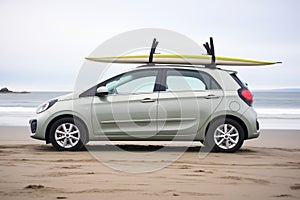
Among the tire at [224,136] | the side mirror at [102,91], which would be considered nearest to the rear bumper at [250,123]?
the tire at [224,136]

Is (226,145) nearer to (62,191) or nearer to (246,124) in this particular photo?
(246,124)

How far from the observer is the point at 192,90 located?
9164 millimetres

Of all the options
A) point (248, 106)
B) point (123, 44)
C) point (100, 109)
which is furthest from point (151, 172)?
point (123, 44)

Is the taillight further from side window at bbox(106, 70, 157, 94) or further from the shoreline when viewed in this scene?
the shoreline

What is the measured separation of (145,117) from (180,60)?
1333 millimetres

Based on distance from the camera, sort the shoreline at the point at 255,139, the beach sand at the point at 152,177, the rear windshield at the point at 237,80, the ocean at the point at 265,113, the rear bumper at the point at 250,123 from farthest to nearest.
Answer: the ocean at the point at 265,113 < the shoreline at the point at 255,139 < the rear windshield at the point at 237,80 < the rear bumper at the point at 250,123 < the beach sand at the point at 152,177

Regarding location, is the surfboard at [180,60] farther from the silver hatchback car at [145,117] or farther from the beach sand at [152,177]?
the beach sand at [152,177]

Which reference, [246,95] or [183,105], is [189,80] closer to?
[183,105]

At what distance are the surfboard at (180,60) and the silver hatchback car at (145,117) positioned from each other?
0.51 metres

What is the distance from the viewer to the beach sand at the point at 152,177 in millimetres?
5242

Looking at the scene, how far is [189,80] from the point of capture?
9.25 m

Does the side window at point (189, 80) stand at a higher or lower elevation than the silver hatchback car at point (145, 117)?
higher

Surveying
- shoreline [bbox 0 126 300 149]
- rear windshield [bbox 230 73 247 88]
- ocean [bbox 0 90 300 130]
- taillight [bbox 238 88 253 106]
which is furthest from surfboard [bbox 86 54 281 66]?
ocean [bbox 0 90 300 130]

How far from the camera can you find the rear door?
8992mm
